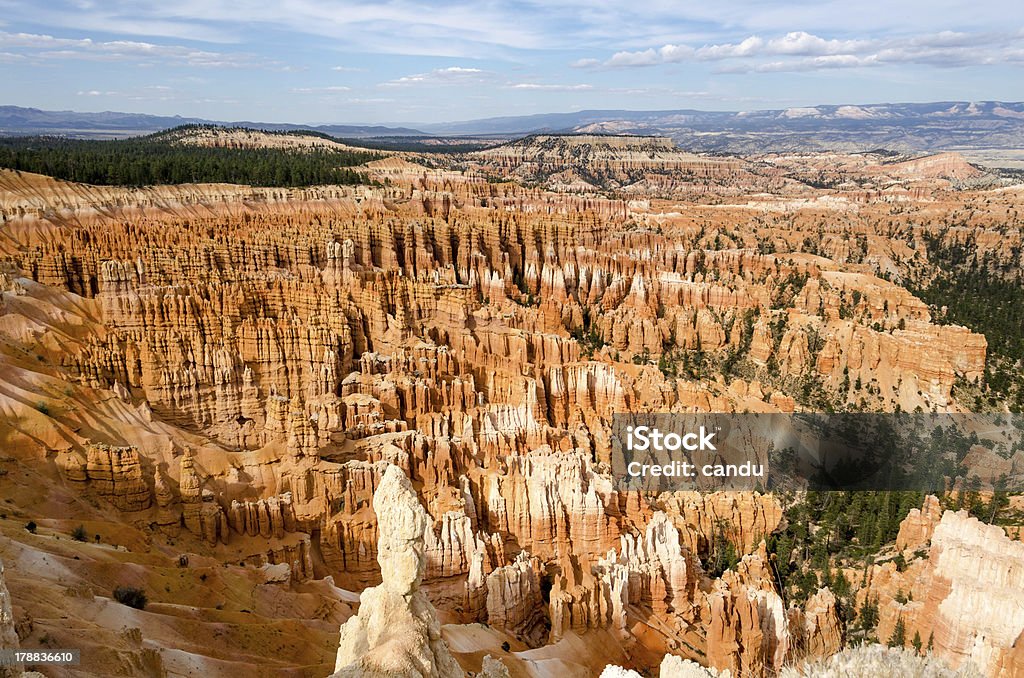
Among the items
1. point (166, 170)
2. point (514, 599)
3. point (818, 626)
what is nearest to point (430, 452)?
point (514, 599)

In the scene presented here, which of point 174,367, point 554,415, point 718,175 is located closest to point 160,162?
point 174,367

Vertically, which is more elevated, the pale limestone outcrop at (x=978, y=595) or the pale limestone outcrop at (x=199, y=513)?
the pale limestone outcrop at (x=199, y=513)

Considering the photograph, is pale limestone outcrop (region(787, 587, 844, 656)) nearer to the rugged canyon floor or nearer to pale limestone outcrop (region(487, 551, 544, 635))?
the rugged canyon floor

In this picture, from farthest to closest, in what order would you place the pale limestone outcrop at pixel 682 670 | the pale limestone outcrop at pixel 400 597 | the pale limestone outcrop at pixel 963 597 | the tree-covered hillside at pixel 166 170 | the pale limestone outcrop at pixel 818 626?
1. the tree-covered hillside at pixel 166 170
2. the pale limestone outcrop at pixel 818 626
3. the pale limestone outcrop at pixel 963 597
4. the pale limestone outcrop at pixel 682 670
5. the pale limestone outcrop at pixel 400 597

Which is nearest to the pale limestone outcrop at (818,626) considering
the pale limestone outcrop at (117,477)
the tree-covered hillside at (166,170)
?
the pale limestone outcrop at (117,477)

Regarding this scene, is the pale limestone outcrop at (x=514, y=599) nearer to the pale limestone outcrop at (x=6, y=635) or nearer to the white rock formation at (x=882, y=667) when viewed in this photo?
the white rock formation at (x=882, y=667)

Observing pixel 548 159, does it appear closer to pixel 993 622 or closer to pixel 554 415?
pixel 554 415

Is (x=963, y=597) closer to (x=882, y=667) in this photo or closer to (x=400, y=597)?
(x=882, y=667)
